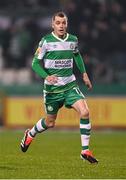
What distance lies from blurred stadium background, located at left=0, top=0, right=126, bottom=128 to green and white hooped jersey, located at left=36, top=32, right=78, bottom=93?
37.2 ft

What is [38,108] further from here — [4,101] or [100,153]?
[100,153]

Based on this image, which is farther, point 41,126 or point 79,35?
point 79,35

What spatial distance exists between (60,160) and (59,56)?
1666 mm

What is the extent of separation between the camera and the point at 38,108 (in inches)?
937

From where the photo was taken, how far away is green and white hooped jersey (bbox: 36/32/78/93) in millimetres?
11477

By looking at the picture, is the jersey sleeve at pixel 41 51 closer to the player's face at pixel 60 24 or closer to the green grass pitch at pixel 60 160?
the player's face at pixel 60 24

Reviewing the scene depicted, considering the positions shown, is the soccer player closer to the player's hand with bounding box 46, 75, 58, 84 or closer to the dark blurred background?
the player's hand with bounding box 46, 75, 58, 84

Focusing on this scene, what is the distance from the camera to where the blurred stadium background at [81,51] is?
23.6 metres

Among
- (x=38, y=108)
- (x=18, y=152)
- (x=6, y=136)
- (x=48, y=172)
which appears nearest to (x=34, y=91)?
(x=38, y=108)

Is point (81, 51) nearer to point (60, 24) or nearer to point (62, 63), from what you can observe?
point (62, 63)

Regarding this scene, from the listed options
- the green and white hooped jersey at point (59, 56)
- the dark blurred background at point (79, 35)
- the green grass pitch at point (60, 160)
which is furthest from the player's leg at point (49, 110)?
the dark blurred background at point (79, 35)

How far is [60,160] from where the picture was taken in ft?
39.1

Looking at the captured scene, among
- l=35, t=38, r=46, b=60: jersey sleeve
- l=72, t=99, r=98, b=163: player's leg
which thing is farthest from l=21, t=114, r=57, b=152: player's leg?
l=35, t=38, r=46, b=60: jersey sleeve

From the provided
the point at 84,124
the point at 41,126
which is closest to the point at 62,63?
the point at 84,124
